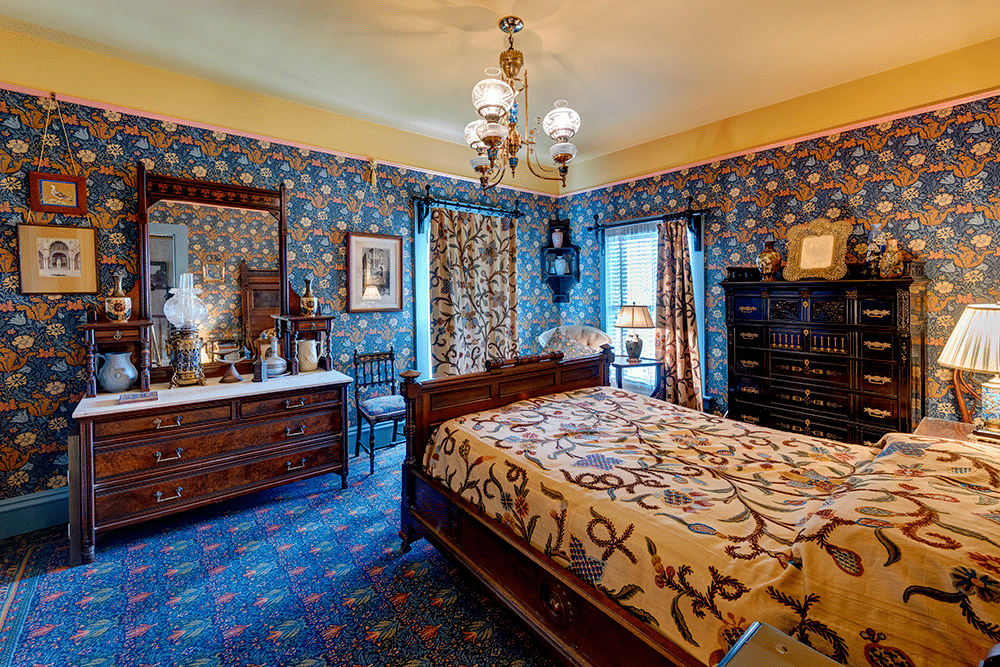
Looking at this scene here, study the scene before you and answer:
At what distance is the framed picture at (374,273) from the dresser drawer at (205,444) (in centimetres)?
117

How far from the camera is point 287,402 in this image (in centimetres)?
322

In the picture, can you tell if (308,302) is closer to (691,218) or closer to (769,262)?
(691,218)

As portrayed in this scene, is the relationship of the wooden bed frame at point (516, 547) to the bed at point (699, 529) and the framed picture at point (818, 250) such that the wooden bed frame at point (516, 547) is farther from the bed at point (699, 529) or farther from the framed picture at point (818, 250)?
the framed picture at point (818, 250)

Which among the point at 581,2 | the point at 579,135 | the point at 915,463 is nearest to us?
the point at 915,463

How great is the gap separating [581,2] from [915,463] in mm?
2590

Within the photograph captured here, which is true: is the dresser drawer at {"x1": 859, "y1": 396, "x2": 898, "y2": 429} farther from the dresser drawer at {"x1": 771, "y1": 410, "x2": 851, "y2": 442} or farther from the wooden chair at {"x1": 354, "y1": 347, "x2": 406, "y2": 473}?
the wooden chair at {"x1": 354, "y1": 347, "x2": 406, "y2": 473}

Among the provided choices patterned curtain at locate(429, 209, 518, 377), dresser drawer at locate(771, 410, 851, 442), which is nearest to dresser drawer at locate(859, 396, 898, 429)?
dresser drawer at locate(771, 410, 851, 442)

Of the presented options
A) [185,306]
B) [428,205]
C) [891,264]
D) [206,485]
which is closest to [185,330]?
[185,306]

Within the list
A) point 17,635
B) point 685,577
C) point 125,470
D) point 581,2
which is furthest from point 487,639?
point 581,2

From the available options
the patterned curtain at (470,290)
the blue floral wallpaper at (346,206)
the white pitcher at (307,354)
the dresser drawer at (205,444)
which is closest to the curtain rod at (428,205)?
the patterned curtain at (470,290)

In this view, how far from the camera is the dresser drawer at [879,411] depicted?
3.03 meters

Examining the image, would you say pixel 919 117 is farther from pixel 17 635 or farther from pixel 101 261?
pixel 17 635

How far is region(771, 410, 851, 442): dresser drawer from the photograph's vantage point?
10.6 feet

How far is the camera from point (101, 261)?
3.06 m
